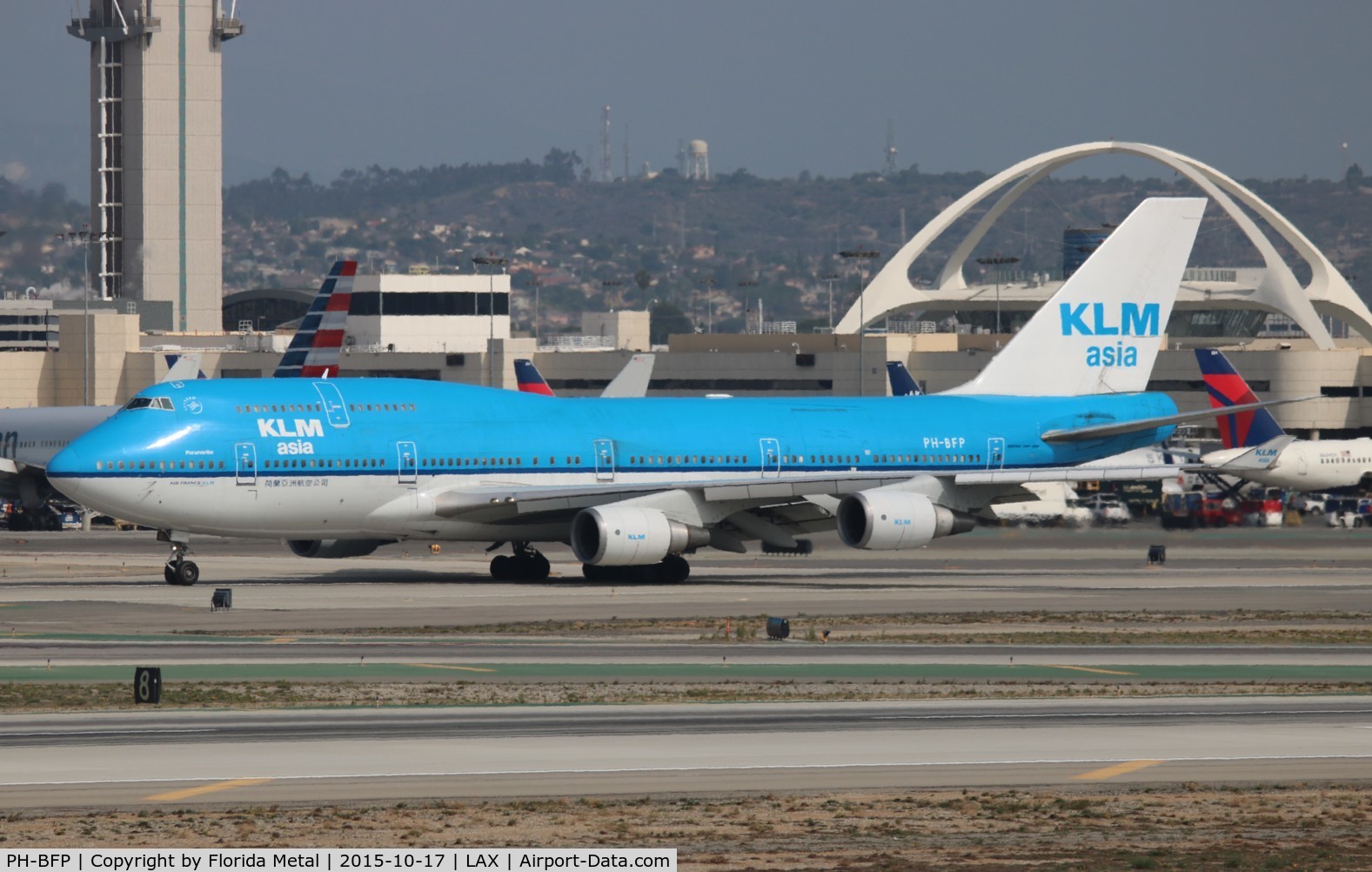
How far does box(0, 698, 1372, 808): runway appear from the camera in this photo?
72.5 feet

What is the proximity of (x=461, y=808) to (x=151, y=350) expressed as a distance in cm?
12295

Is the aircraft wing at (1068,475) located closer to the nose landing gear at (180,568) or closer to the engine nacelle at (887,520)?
the engine nacelle at (887,520)

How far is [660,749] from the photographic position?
80.9ft

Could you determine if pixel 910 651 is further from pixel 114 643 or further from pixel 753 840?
pixel 753 840

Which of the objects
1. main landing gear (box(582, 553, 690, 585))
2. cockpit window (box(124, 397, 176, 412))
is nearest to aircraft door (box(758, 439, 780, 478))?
main landing gear (box(582, 553, 690, 585))

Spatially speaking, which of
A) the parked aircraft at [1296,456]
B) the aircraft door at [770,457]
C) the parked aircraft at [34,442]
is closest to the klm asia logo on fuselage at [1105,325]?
the aircraft door at [770,457]

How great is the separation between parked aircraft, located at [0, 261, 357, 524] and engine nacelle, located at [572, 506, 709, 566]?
32.2m

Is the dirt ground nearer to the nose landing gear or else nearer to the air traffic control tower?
the nose landing gear

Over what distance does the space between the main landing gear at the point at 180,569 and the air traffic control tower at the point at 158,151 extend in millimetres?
125417

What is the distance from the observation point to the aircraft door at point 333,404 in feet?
169

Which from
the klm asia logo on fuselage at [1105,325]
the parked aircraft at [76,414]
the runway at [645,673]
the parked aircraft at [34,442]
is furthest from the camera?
the parked aircraft at [76,414]

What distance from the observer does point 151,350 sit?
138 m

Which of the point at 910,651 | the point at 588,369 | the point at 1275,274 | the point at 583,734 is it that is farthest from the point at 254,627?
the point at 1275,274

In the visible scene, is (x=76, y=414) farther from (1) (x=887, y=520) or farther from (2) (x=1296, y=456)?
(2) (x=1296, y=456)
